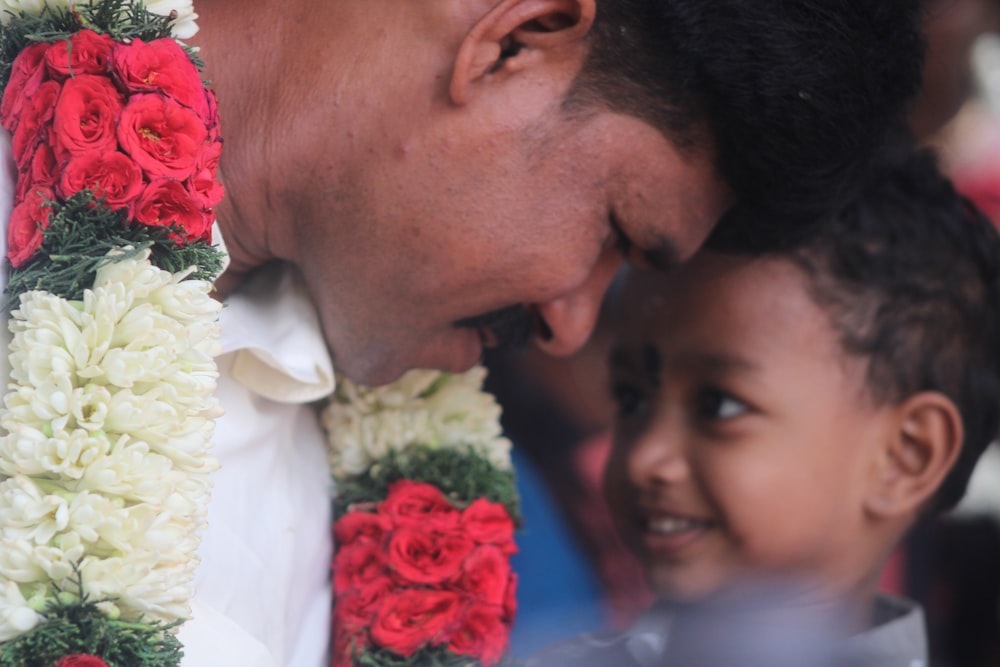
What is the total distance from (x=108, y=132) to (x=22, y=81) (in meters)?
0.15

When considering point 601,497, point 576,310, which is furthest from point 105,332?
Result: point 601,497

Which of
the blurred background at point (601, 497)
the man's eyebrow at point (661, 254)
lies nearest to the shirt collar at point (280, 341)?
the man's eyebrow at point (661, 254)

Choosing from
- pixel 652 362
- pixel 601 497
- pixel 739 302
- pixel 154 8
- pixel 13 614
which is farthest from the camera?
pixel 601 497

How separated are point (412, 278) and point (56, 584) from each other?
692mm

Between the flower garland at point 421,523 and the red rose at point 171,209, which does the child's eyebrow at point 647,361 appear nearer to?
the flower garland at point 421,523

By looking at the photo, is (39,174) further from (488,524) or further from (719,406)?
(719,406)

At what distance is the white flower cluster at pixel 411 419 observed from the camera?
205 cm

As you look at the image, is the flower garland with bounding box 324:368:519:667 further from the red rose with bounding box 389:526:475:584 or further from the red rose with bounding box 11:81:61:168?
the red rose with bounding box 11:81:61:168

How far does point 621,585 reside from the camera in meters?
2.69

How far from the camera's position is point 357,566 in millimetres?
1910

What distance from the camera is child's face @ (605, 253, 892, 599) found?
215cm

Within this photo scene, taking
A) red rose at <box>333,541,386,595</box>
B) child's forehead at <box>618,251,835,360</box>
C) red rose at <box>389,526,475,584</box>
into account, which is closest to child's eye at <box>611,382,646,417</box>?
child's forehead at <box>618,251,835,360</box>

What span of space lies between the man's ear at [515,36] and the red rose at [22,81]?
0.53 metres

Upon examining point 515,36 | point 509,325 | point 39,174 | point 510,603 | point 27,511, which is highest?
point 515,36
